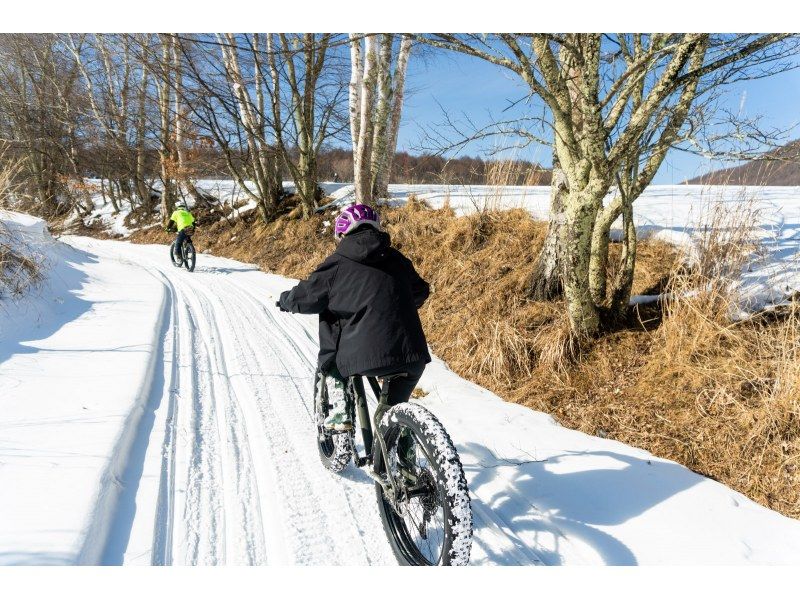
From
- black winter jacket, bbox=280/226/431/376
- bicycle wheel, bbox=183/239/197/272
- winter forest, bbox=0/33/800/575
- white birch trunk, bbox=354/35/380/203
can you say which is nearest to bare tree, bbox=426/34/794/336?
winter forest, bbox=0/33/800/575

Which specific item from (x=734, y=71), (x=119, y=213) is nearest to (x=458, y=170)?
(x=734, y=71)

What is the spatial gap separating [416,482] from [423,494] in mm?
78

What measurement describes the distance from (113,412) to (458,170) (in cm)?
558

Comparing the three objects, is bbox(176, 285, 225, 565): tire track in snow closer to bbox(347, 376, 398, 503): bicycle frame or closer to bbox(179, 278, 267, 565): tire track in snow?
bbox(179, 278, 267, 565): tire track in snow

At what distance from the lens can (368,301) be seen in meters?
2.24

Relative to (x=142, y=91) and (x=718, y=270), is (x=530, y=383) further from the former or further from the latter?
(x=142, y=91)

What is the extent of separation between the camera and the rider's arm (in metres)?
2.39

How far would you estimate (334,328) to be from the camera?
103 inches

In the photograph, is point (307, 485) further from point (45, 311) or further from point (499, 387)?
point (45, 311)

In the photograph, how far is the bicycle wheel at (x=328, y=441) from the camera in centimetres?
271

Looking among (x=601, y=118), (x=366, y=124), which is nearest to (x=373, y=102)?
(x=366, y=124)

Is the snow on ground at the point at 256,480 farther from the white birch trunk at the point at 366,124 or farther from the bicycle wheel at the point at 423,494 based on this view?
the white birch trunk at the point at 366,124

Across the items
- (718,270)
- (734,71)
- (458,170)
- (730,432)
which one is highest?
(734,71)

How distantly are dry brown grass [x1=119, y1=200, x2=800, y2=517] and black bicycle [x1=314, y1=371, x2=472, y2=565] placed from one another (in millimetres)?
1976
